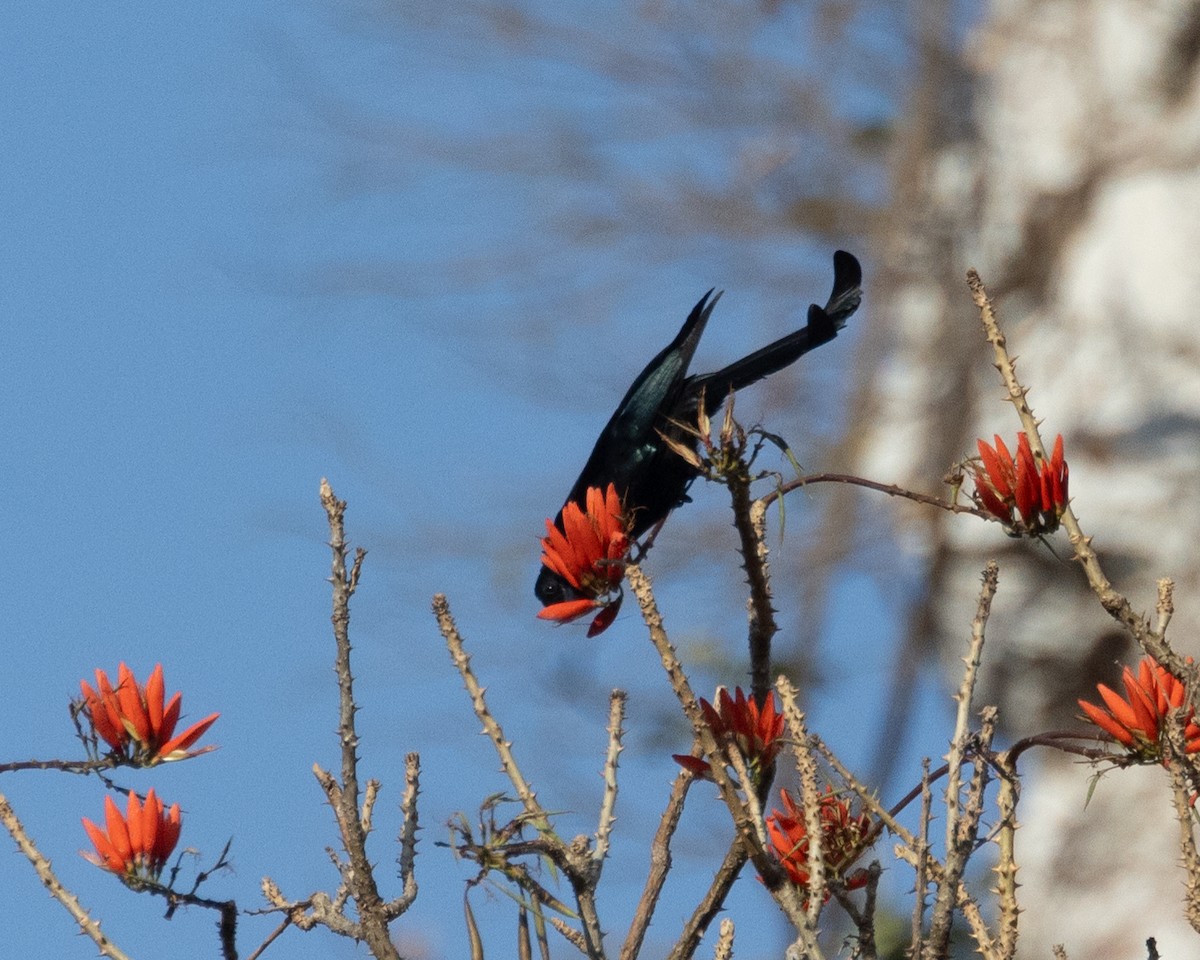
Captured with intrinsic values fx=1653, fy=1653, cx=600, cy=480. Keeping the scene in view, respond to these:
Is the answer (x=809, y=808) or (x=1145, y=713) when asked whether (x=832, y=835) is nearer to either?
(x=809, y=808)

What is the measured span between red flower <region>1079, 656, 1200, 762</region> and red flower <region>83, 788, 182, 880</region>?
107 cm

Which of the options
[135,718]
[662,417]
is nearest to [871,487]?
[135,718]

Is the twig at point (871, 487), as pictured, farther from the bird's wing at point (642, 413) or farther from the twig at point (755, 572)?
the bird's wing at point (642, 413)

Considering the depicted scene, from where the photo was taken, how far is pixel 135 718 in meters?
1.99

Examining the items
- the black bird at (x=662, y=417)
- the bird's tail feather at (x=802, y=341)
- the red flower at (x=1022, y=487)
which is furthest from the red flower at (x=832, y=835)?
the black bird at (x=662, y=417)

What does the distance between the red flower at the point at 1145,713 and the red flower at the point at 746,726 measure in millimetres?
352

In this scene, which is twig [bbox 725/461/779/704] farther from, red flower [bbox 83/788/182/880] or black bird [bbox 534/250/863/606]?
black bird [bbox 534/250/863/606]

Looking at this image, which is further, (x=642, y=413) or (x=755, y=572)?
(x=642, y=413)

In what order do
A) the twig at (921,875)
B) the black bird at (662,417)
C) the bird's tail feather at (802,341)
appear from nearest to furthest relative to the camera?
the twig at (921,875) < the bird's tail feather at (802,341) < the black bird at (662,417)

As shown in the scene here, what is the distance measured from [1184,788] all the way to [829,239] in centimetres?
610

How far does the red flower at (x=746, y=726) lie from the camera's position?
192 centimetres

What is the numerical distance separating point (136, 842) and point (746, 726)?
2.36ft

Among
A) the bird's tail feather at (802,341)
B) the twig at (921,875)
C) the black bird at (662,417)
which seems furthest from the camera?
the black bird at (662,417)

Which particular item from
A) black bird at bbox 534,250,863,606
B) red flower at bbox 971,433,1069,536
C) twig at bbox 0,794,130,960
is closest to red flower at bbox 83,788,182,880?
twig at bbox 0,794,130,960
